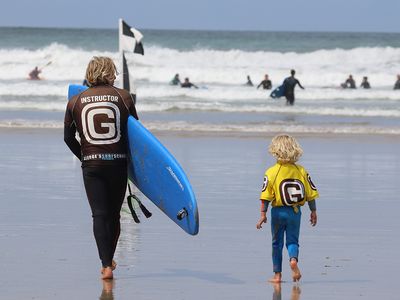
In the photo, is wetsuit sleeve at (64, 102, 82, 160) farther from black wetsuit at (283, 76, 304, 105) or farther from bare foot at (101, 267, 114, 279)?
black wetsuit at (283, 76, 304, 105)

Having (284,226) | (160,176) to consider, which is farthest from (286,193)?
(160,176)

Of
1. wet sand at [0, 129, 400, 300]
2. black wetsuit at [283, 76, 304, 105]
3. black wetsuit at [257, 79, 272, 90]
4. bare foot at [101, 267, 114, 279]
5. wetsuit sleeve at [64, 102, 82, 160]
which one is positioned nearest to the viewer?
wet sand at [0, 129, 400, 300]

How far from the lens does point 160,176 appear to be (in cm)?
701

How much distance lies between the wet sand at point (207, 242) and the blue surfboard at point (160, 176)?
0.39 m

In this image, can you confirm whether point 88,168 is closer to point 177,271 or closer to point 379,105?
point 177,271

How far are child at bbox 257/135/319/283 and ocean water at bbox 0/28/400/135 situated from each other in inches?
506

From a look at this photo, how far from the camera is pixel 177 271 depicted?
276 inches

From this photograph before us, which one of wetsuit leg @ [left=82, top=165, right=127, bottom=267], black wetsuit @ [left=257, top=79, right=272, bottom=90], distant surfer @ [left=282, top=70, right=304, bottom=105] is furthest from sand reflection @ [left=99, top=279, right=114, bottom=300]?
black wetsuit @ [left=257, top=79, right=272, bottom=90]

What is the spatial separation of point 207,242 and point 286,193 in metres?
1.57

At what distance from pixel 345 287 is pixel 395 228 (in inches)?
94.4

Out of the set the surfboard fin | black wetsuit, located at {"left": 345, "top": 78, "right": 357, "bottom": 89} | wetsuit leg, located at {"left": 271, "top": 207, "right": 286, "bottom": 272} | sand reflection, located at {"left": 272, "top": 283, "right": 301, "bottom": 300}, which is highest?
black wetsuit, located at {"left": 345, "top": 78, "right": 357, "bottom": 89}

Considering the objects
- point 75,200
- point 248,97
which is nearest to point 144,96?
point 248,97

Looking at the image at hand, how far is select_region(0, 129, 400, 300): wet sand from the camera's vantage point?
649 centimetres

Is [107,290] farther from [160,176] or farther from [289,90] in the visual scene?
[289,90]
